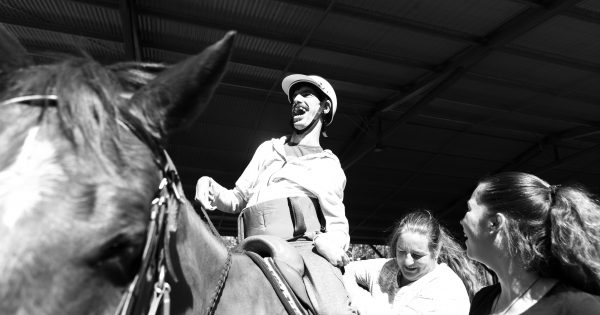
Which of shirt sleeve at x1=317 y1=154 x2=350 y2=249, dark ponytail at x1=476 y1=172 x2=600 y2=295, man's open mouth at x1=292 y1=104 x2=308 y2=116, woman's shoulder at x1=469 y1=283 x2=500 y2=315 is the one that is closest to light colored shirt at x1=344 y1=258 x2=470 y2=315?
shirt sleeve at x1=317 y1=154 x2=350 y2=249

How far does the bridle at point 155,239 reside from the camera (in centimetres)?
107

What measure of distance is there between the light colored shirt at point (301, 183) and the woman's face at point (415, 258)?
3.48ft

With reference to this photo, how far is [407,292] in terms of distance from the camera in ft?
10.2

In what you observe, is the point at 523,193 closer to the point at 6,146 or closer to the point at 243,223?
the point at 243,223

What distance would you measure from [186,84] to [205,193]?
1089mm

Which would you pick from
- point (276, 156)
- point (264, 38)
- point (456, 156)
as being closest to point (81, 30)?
point (264, 38)

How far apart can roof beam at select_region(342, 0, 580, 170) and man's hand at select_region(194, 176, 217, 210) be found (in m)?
5.78

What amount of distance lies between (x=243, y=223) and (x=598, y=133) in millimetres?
9934

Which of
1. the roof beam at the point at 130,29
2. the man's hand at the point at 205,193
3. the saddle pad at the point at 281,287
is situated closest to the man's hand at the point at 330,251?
the saddle pad at the point at 281,287

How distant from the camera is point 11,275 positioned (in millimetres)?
883

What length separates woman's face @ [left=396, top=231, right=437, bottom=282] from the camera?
3.28 metres

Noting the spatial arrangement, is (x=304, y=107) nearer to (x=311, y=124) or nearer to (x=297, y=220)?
(x=311, y=124)

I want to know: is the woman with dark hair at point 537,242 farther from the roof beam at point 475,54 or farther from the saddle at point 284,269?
the roof beam at point 475,54

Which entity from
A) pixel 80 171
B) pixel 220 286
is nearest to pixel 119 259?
pixel 80 171
